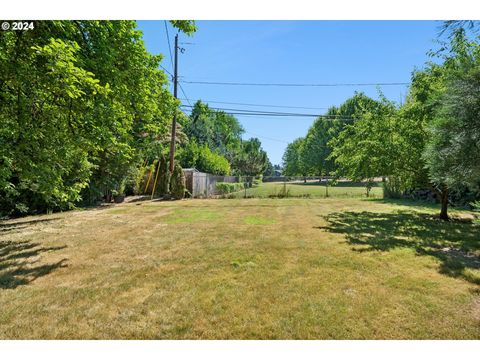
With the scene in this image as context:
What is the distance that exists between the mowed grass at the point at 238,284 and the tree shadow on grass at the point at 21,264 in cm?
2

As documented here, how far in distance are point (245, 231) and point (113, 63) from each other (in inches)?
206

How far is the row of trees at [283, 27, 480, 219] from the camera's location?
4.67 meters

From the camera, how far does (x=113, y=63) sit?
590 cm

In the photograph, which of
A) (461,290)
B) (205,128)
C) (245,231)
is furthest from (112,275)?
(205,128)

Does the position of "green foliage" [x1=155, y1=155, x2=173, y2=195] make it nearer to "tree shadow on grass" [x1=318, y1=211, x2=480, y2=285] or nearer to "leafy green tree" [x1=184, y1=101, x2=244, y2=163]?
"tree shadow on grass" [x1=318, y1=211, x2=480, y2=285]

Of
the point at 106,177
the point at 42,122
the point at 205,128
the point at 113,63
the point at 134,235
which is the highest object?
the point at 205,128

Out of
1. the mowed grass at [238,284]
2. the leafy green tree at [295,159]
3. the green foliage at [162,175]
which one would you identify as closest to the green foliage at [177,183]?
the green foliage at [162,175]

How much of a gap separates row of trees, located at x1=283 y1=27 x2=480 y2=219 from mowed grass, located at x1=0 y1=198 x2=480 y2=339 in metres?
1.97

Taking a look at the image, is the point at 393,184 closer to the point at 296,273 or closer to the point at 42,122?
the point at 296,273

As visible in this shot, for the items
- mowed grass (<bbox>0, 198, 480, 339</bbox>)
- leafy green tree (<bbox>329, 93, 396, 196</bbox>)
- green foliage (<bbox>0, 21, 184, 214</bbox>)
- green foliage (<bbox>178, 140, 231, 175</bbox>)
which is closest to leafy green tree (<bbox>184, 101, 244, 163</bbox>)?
green foliage (<bbox>178, 140, 231, 175</bbox>)

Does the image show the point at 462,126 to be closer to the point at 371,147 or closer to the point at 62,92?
the point at 371,147

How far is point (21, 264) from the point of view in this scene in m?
4.70

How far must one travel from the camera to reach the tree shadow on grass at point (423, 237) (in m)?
4.89

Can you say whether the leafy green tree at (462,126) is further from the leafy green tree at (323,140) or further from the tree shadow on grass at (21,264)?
the leafy green tree at (323,140)
